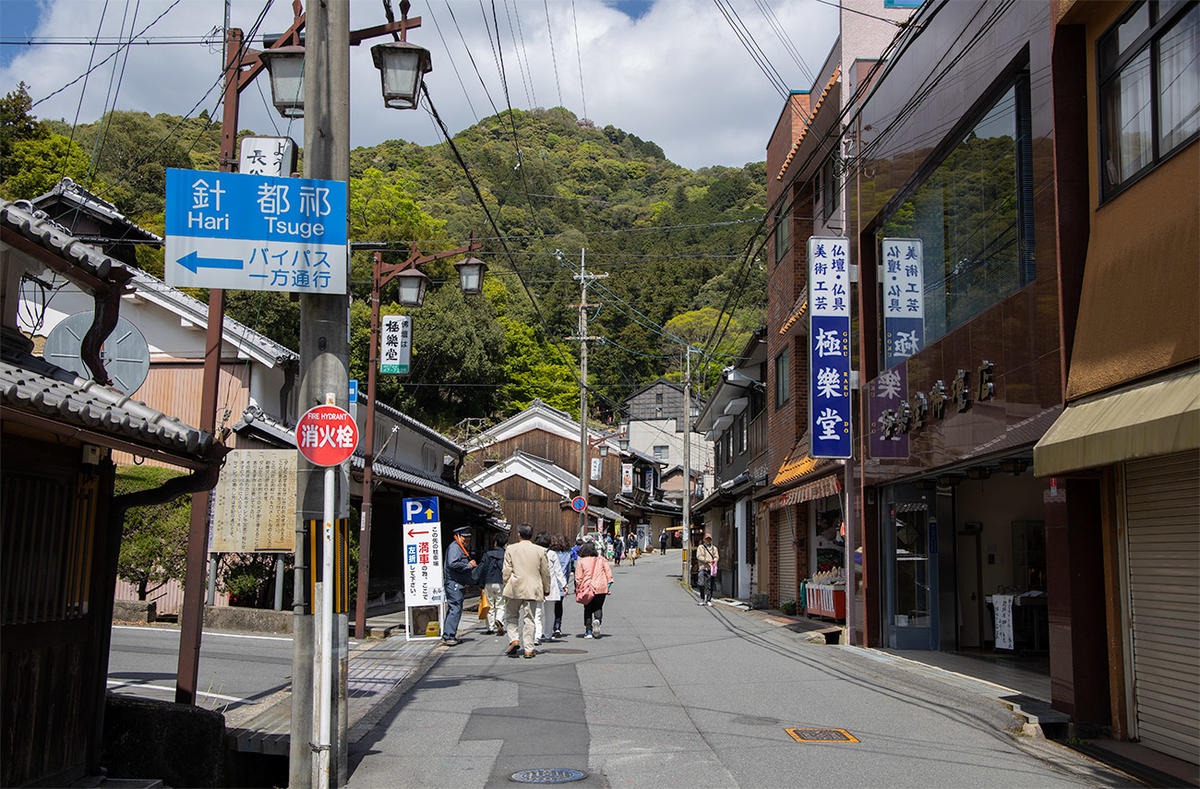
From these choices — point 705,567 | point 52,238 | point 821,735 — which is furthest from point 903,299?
point 52,238

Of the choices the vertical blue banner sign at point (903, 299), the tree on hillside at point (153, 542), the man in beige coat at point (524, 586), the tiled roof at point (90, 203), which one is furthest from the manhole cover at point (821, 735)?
the tree on hillside at point (153, 542)

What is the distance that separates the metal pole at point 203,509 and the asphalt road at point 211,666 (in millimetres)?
726

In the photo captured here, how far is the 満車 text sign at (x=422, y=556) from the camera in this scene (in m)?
15.9

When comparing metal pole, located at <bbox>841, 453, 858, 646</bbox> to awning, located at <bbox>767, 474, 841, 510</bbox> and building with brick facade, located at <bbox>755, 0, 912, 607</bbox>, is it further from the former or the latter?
building with brick facade, located at <bbox>755, 0, 912, 607</bbox>

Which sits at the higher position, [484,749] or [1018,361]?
[1018,361]

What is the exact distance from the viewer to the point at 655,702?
9984 mm

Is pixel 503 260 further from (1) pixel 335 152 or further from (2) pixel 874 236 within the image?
(1) pixel 335 152

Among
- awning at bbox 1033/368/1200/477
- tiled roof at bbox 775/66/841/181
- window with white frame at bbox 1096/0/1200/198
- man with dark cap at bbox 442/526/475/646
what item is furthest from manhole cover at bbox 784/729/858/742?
tiled roof at bbox 775/66/841/181

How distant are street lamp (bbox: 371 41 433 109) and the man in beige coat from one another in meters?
7.04

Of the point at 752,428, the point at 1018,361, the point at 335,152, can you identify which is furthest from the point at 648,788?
the point at 752,428

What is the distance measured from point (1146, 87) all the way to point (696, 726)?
7.01 m

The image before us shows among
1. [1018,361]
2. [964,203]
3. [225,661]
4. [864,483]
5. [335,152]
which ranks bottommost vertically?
[225,661]

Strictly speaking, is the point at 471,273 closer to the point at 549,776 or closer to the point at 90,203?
the point at 90,203

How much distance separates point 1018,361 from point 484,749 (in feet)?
22.6
